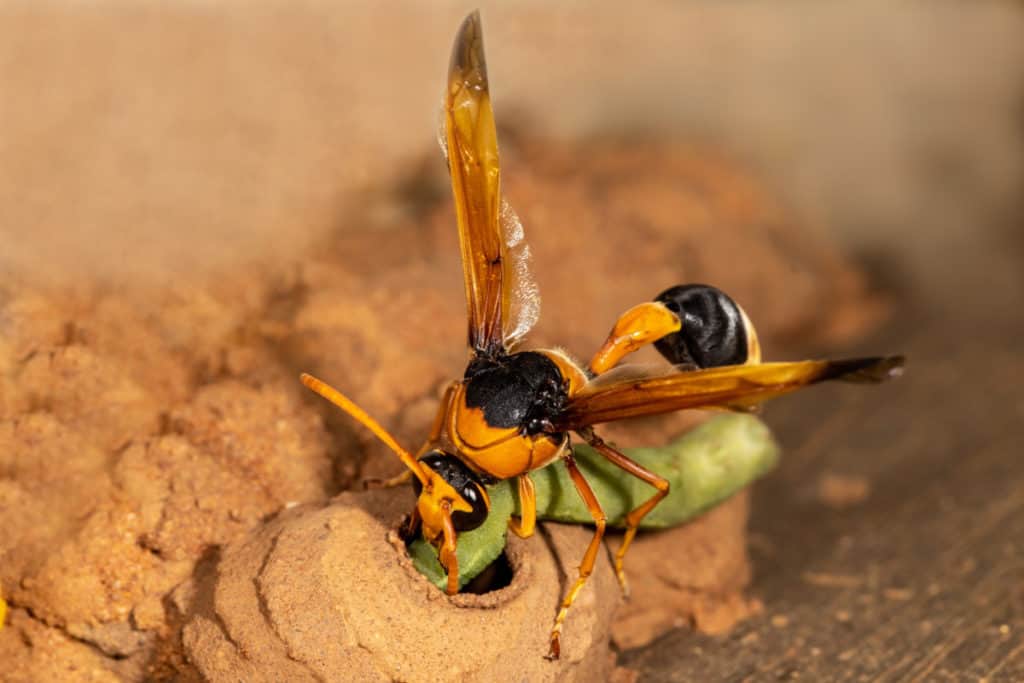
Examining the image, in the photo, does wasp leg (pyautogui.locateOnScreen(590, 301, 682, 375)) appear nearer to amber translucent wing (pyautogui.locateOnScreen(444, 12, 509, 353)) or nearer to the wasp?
the wasp

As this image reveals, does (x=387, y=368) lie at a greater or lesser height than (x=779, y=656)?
greater

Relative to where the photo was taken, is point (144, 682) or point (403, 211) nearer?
point (144, 682)

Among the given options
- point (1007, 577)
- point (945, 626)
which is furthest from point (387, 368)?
point (1007, 577)

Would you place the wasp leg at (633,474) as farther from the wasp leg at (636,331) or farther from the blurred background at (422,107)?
the blurred background at (422,107)

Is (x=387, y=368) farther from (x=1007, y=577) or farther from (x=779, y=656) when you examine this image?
(x=1007, y=577)

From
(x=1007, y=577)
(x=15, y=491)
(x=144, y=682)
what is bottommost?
(x=1007, y=577)

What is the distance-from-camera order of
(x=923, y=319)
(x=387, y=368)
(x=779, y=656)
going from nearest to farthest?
(x=779, y=656)
(x=387, y=368)
(x=923, y=319)

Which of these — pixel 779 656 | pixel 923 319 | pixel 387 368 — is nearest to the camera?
pixel 779 656

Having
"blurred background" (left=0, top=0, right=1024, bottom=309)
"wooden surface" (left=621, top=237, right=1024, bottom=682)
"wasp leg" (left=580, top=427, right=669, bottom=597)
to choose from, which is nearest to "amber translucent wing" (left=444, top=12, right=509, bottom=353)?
"wasp leg" (left=580, top=427, right=669, bottom=597)
